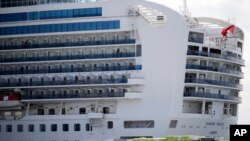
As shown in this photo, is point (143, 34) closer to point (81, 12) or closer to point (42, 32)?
point (81, 12)

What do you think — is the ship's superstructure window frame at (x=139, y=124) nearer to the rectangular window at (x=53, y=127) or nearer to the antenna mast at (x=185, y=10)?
the rectangular window at (x=53, y=127)

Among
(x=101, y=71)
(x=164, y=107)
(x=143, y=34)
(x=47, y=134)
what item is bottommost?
(x=47, y=134)

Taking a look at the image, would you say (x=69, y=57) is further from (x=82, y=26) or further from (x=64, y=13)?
(x=64, y=13)

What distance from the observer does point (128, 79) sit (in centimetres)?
5134

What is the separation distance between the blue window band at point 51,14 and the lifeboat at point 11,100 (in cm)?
908

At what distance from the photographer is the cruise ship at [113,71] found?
50.7m

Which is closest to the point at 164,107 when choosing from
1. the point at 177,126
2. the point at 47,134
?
the point at 177,126

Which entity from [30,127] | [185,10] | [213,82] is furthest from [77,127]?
[185,10]

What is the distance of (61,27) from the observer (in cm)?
5616

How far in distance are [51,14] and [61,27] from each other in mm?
2143

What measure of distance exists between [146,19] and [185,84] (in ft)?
26.0

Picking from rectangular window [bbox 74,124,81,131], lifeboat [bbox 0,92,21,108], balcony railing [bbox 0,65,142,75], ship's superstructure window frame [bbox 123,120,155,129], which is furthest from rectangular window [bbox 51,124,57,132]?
ship's superstructure window frame [bbox 123,120,155,129]

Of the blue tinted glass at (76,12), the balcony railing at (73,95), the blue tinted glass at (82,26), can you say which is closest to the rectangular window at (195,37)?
the balcony railing at (73,95)

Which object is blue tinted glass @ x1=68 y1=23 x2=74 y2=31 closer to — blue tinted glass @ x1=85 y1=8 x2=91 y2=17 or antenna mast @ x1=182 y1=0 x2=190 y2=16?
blue tinted glass @ x1=85 y1=8 x2=91 y2=17
